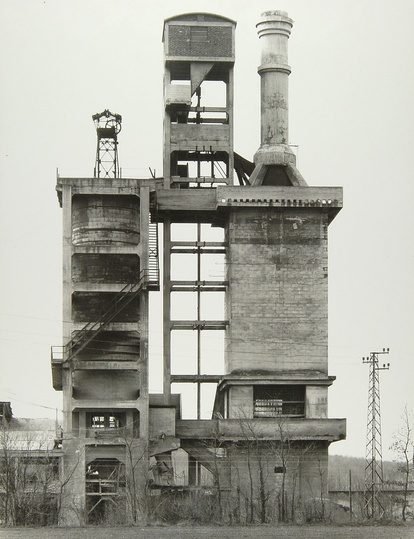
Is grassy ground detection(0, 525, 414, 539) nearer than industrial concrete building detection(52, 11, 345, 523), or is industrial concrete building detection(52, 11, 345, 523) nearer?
grassy ground detection(0, 525, 414, 539)

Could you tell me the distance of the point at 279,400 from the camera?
225 feet

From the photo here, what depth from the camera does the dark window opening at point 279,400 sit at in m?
68.4

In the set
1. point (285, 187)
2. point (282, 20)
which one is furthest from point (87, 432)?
point (282, 20)

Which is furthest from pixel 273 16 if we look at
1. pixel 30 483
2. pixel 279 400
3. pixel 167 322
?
pixel 30 483

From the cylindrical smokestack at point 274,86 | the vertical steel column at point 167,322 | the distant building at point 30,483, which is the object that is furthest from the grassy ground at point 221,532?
the cylindrical smokestack at point 274,86

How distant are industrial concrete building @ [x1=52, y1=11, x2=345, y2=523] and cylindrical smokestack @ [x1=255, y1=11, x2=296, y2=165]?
0.08 meters

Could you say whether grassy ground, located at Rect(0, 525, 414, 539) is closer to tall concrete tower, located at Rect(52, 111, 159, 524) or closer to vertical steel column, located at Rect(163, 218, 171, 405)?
tall concrete tower, located at Rect(52, 111, 159, 524)

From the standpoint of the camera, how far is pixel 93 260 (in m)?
66.2

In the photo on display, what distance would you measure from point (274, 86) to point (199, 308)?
13.7 metres

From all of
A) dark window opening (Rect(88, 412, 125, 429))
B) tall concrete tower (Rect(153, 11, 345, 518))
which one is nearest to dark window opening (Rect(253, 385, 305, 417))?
tall concrete tower (Rect(153, 11, 345, 518))

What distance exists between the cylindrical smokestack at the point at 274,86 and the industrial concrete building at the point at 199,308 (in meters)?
0.08

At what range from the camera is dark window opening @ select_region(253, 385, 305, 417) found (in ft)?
225

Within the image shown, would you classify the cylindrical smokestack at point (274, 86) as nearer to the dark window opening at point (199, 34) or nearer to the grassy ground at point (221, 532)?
the dark window opening at point (199, 34)

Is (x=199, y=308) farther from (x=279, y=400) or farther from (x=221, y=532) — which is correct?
(x=221, y=532)
